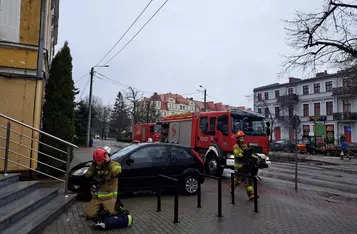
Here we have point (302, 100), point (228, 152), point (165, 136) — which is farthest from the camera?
point (302, 100)

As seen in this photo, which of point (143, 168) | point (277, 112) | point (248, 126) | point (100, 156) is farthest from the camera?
point (277, 112)

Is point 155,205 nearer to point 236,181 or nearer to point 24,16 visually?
point 236,181

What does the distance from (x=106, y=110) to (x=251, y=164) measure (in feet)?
283

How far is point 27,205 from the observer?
5.72m

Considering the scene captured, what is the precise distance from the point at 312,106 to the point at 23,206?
54697 mm

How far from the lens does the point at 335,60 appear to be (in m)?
14.5

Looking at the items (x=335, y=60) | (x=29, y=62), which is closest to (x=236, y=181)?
(x=29, y=62)

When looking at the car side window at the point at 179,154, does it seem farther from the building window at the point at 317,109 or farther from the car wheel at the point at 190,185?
the building window at the point at 317,109

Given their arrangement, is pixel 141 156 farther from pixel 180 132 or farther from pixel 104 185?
pixel 180 132

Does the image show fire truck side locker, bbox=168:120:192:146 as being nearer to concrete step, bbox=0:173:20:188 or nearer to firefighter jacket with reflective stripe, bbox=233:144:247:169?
firefighter jacket with reflective stripe, bbox=233:144:247:169

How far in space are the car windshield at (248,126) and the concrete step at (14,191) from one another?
8.83 metres

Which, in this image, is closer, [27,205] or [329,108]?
[27,205]

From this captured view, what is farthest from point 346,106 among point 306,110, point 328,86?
point 306,110

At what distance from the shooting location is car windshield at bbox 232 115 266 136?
13.6m
